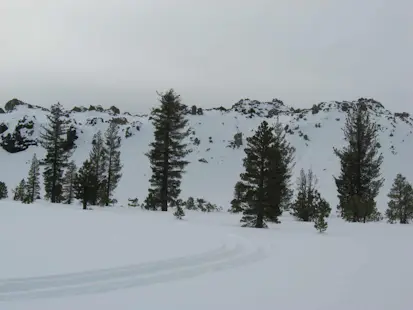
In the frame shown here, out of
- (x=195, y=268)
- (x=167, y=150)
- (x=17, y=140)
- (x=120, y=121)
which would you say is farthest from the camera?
(x=120, y=121)

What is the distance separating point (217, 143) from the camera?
64688mm

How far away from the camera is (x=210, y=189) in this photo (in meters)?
51.8

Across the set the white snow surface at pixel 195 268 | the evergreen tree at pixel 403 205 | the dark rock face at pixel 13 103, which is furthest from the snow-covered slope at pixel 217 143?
the white snow surface at pixel 195 268

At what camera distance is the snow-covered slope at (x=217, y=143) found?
174 ft

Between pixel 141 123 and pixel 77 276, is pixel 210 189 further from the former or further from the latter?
A: pixel 77 276

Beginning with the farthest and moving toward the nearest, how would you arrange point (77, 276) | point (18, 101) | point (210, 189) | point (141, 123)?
point (18, 101) < point (141, 123) < point (210, 189) < point (77, 276)

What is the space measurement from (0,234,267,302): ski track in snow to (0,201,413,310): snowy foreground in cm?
2

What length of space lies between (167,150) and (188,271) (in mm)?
18628

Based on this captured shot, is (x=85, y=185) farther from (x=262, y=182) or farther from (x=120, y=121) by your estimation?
(x=120, y=121)

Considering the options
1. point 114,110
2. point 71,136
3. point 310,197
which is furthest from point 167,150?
point 114,110

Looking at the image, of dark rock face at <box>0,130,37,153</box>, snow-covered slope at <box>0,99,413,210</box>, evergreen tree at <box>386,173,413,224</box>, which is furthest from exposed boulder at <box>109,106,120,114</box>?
evergreen tree at <box>386,173,413,224</box>

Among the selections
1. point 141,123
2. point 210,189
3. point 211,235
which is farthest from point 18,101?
point 211,235

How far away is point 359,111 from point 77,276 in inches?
1008

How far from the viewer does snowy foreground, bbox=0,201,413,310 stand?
5.93 m
